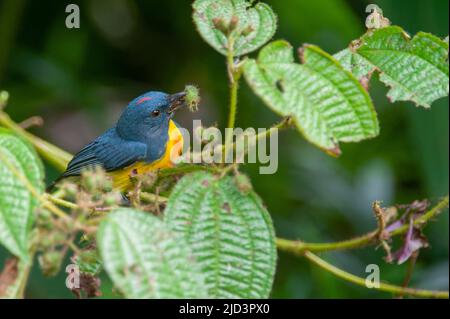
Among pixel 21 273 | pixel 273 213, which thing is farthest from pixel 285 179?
pixel 21 273

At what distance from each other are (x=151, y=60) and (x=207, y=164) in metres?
3.49

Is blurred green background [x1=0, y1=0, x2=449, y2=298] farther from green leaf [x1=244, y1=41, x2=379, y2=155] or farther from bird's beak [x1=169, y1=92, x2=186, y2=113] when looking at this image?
green leaf [x1=244, y1=41, x2=379, y2=155]

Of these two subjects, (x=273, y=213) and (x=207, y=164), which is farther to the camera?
(x=273, y=213)

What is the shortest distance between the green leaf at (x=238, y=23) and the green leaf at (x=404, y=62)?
27 centimetres

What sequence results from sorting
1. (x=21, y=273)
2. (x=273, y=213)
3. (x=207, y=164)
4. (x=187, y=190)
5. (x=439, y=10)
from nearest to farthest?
(x=21, y=273)
(x=187, y=190)
(x=207, y=164)
(x=439, y=10)
(x=273, y=213)

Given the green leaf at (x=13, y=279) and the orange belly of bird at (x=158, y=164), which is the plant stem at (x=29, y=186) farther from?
the orange belly of bird at (x=158, y=164)

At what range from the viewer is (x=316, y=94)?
151 cm

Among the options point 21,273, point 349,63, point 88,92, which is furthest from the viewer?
point 88,92

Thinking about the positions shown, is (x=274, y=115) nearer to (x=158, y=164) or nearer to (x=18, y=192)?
(x=158, y=164)

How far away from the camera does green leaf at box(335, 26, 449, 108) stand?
1.75m

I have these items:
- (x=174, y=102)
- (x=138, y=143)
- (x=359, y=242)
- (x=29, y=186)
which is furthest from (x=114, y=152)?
(x=29, y=186)
